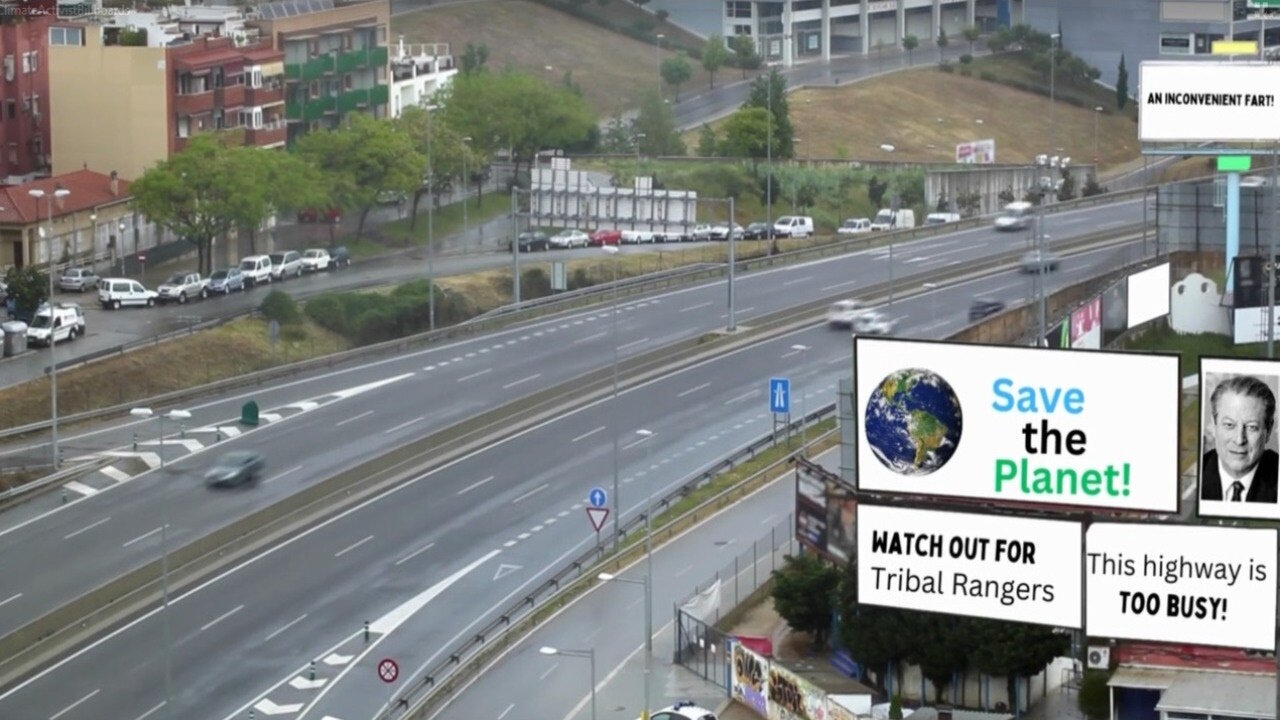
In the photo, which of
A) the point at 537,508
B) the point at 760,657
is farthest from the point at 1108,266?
the point at 760,657

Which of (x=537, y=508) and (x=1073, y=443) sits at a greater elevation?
(x=1073, y=443)

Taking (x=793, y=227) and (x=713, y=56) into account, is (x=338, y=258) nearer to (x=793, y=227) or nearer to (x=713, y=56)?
(x=793, y=227)

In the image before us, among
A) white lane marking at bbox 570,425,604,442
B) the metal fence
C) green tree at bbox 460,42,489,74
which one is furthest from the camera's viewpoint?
green tree at bbox 460,42,489,74

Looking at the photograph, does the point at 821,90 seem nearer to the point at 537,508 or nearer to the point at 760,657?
the point at 537,508

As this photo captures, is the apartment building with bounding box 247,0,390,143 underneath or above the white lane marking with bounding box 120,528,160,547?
A: above

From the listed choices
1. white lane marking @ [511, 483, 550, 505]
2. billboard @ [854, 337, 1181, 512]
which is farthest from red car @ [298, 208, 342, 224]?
billboard @ [854, 337, 1181, 512]

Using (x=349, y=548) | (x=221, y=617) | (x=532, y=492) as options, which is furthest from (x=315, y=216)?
(x=221, y=617)

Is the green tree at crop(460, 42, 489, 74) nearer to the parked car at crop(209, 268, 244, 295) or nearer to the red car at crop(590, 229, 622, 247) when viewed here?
the red car at crop(590, 229, 622, 247)
